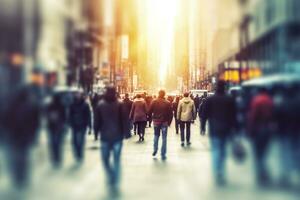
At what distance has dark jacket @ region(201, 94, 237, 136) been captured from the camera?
44.2ft

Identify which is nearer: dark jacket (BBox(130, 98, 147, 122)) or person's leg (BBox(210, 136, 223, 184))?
person's leg (BBox(210, 136, 223, 184))

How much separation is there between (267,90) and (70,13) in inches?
131

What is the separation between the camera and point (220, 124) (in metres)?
13.9

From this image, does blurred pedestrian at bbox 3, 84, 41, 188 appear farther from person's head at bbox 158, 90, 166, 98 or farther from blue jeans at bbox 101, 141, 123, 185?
person's head at bbox 158, 90, 166, 98

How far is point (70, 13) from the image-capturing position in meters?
12.2

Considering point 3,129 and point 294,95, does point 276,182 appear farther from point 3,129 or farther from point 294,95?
point 3,129

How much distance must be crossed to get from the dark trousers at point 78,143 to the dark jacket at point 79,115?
273mm

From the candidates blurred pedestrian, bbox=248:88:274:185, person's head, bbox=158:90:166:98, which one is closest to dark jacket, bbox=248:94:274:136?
blurred pedestrian, bbox=248:88:274:185

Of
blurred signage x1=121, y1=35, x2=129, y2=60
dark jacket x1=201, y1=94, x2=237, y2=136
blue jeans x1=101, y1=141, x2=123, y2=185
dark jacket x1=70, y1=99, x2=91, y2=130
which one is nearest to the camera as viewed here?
dark jacket x1=201, y1=94, x2=237, y2=136

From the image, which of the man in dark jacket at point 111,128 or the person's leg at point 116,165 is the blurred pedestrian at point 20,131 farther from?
the person's leg at point 116,165

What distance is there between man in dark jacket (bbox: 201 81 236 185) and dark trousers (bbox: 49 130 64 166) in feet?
9.01

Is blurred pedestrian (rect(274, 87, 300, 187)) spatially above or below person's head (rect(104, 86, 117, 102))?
below

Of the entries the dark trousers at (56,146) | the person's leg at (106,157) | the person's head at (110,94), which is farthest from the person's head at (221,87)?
the dark trousers at (56,146)

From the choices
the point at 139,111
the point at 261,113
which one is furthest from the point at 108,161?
the point at 139,111
